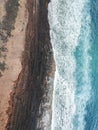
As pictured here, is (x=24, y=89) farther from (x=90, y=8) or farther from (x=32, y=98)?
(x=90, y=8)

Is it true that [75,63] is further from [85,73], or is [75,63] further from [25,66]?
[25,66]

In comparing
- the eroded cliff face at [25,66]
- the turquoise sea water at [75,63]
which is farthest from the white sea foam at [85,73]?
the eroded cliff face at [25,66]

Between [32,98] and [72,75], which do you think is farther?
[72,75]

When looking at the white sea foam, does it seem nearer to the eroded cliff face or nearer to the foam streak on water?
the foam streak on water

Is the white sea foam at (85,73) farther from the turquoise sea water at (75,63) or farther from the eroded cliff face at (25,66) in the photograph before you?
the eroded cliff face at (25,66)

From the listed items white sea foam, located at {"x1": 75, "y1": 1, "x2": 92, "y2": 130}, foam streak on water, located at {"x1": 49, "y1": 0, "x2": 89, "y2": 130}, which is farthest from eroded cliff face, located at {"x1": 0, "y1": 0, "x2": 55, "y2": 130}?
white sea foam, located at {"x1": 75, "y1": 1, "x2": 92, "y2": 130}

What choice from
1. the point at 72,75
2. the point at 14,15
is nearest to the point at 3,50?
the point at 14,15
